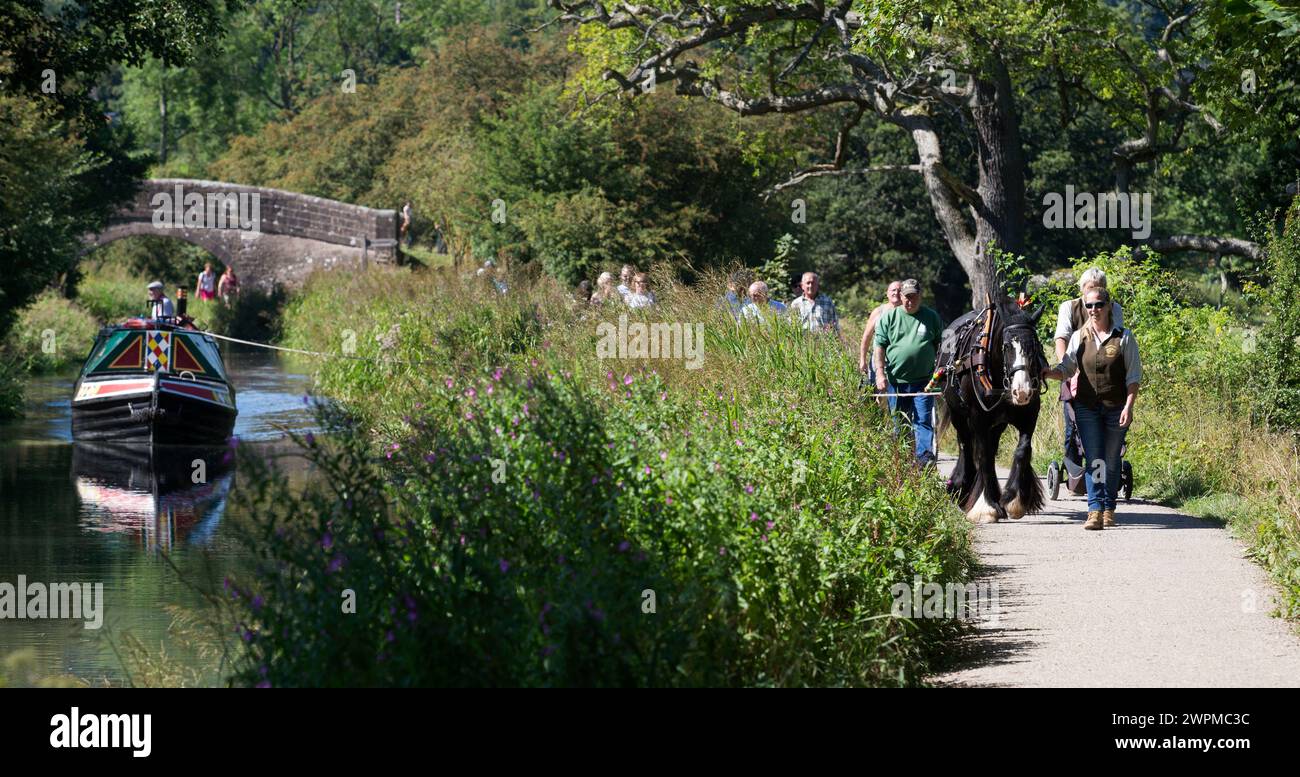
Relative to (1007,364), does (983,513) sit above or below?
below

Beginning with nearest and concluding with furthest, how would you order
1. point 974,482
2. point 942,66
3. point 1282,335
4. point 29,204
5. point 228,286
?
point 974,482, point 1282,335, point 942,66, point 29,204, point 228,286

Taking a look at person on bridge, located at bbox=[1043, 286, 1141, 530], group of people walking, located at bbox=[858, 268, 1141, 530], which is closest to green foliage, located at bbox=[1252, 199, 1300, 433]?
group of people walking, located at bbox=[858, 268, 1141, 530]

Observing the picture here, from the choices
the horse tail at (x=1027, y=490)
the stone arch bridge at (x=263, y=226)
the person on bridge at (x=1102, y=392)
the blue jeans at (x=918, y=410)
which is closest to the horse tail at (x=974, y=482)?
the horse tail at (x=1027, y=490)

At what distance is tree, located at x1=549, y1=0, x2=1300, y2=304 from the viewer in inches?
881

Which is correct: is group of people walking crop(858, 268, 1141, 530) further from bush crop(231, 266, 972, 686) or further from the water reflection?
the water reflection

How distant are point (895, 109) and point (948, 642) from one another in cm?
1786

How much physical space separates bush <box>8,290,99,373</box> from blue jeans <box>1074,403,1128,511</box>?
69.6 ft

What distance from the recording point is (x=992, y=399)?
1216 cm

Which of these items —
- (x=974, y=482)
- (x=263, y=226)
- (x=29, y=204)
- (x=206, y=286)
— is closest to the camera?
(x=974, y=482)

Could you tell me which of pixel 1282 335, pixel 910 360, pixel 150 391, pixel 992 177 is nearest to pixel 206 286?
pixel 150 391

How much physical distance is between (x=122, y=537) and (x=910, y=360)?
7.68 metres

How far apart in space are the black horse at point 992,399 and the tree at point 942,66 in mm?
10231

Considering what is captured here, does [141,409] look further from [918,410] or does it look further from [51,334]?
[918,410]
